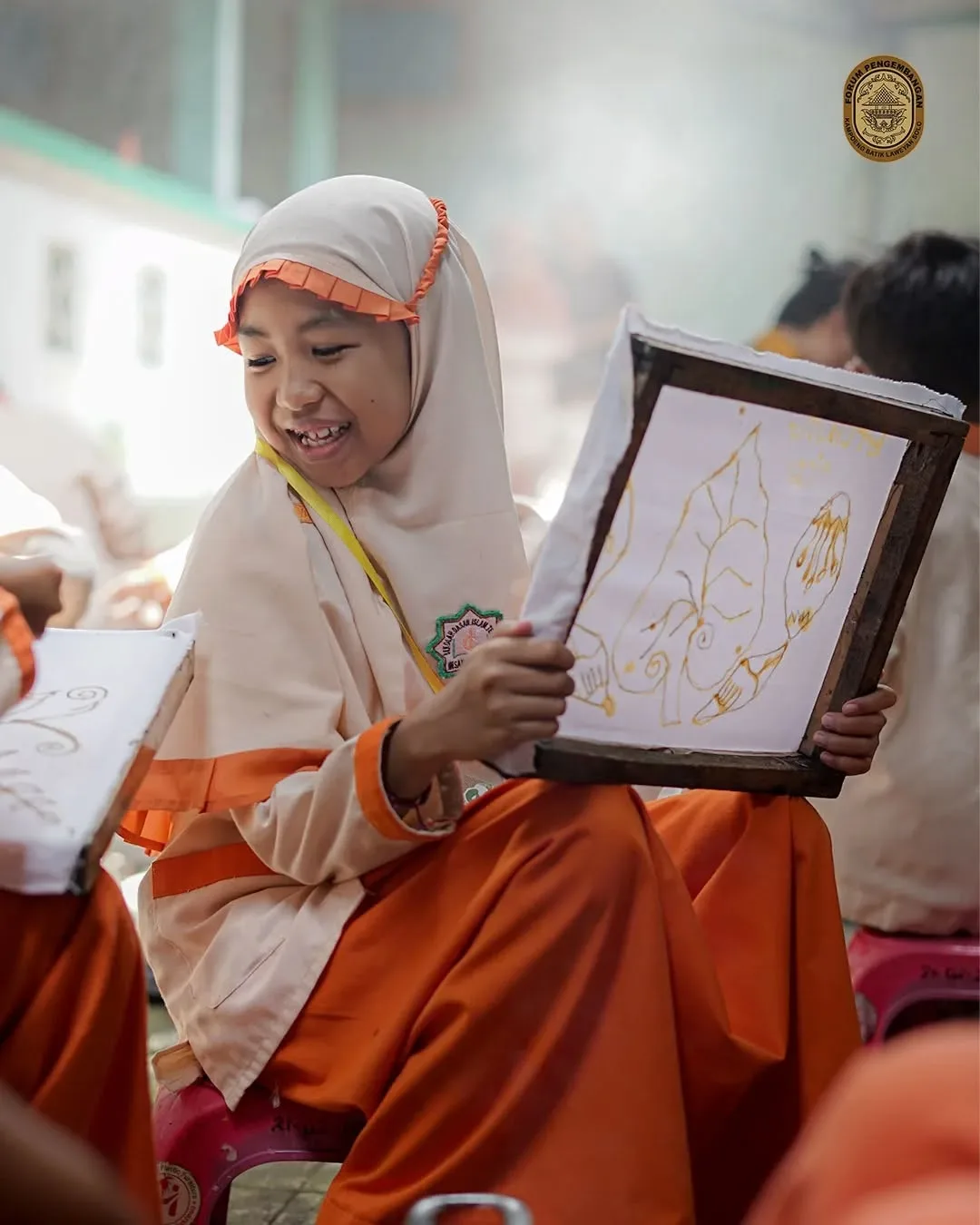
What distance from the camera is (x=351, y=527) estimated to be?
86 centimetres

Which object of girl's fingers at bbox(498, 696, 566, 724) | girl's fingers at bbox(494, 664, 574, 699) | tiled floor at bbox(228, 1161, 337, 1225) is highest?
girl's fingers at bbox(494, 664, 574, 699)

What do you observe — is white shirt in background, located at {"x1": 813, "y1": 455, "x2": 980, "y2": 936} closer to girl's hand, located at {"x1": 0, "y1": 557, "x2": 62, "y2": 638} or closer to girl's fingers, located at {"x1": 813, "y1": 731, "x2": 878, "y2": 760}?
girl's fingers, located at {"x1": 813, "y1": 731, "x2": 878, "y2": 760}

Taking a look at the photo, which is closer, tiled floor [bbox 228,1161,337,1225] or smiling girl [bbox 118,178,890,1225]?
smiling girl [bbox 118,178,890,1225]

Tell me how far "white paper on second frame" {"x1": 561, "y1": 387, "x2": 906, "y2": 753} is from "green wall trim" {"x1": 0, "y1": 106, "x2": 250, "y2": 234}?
1.62 ft

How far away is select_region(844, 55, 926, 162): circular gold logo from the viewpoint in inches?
35.7

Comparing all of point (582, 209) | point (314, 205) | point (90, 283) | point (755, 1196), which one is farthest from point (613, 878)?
point (90, 283)

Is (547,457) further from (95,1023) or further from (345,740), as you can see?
(95,1023)

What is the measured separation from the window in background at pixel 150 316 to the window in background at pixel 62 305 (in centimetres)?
6

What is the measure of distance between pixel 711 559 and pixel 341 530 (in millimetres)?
235

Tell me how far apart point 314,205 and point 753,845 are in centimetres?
47

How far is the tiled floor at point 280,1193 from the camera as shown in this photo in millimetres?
820

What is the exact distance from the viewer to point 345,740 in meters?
0.80

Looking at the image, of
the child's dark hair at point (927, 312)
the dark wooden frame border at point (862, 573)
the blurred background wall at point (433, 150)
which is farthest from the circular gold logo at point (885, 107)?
the dark wooden frame border at point (862, 573)

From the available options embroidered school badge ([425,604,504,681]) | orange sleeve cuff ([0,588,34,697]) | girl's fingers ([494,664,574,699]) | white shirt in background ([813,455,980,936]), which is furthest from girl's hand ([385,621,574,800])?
white shirt in background ([813,455,980,936])
